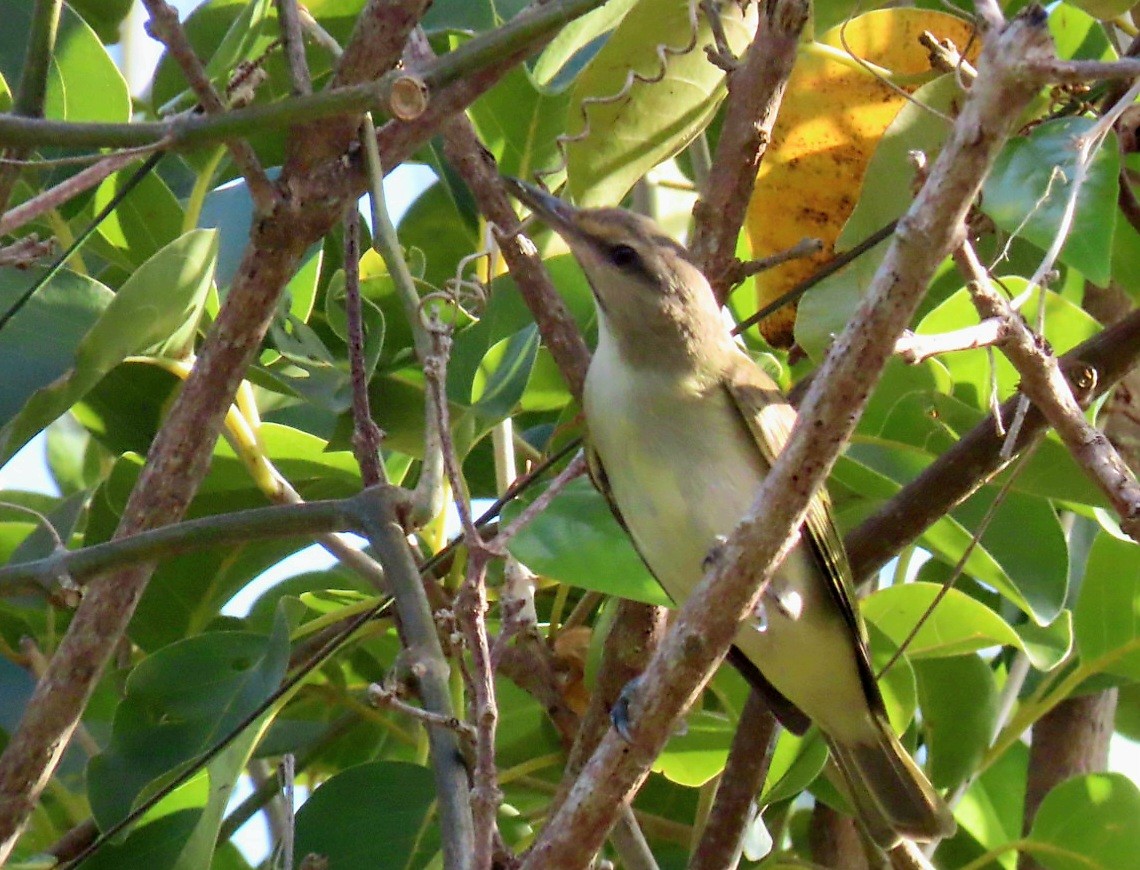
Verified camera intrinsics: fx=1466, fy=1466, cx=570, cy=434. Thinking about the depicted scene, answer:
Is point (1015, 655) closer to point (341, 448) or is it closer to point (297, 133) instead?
point (341, 448)

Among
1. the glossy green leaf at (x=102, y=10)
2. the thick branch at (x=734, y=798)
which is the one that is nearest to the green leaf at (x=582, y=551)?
the thick branch at (x=734, y=798)

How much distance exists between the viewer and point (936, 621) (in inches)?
94.2

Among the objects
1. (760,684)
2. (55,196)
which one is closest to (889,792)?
(760,684)

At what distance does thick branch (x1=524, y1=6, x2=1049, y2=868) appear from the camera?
3.92 ft

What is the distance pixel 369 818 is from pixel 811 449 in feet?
3.73

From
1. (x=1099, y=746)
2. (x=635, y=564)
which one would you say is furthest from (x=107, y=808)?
(x=1099, y=746)

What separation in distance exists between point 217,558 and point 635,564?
0.76 m

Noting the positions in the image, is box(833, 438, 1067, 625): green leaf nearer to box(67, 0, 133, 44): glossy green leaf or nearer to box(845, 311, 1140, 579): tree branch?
box(845, 311, 1140, 579): tree branch

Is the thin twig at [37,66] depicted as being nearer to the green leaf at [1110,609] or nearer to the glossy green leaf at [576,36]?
the glossy green leaf at [576,36]

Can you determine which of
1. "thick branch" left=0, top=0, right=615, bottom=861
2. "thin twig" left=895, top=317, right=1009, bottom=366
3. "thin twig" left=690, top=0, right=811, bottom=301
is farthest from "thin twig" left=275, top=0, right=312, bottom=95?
"thin twig" left=895, top=317, right=1009, bottom=366

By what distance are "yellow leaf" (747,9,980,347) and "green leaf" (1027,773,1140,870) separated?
929 millimetres

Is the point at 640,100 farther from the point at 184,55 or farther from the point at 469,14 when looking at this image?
the point at 184,55

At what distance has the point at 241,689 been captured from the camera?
83.5 inches

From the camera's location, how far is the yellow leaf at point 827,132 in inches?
98.0
